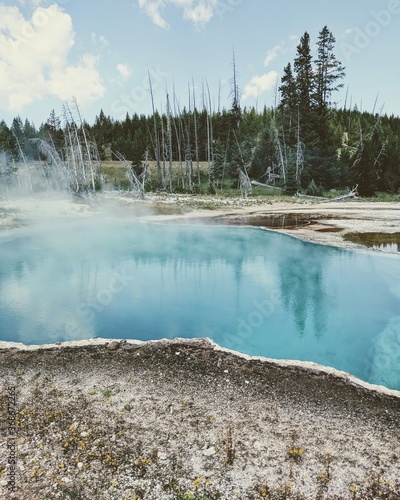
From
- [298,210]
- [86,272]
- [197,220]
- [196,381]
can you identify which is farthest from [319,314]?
[298,210]

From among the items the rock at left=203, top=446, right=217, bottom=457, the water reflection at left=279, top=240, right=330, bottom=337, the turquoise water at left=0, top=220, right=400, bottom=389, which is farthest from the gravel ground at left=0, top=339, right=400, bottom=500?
the water reflection at left=279, top=240, right=330, bottom=337

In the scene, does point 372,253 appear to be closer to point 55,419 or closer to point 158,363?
point 158,363

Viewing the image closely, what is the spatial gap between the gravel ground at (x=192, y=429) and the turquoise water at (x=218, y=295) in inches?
85.6

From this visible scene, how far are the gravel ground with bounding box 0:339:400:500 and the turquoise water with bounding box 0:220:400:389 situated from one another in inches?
85.6

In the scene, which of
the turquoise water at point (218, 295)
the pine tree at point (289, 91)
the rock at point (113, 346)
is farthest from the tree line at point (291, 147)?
the rock at point (113, 346)

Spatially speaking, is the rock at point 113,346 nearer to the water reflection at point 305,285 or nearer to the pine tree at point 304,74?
the water reflection at point 305,285

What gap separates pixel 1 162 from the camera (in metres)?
44.5

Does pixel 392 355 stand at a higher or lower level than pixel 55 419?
lower

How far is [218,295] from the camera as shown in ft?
44.3

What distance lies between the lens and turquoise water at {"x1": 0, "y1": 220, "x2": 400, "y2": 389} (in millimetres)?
10039

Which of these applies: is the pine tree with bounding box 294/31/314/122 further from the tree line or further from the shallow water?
the shallow water

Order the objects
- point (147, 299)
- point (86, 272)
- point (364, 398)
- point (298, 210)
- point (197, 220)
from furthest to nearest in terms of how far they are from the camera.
→ point (298, 210) → point (197, 220) → point (86, 272) → point (147, 299) → point (364, 398)

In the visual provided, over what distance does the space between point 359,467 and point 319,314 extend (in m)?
7.09

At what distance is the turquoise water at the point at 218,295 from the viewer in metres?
10.0
